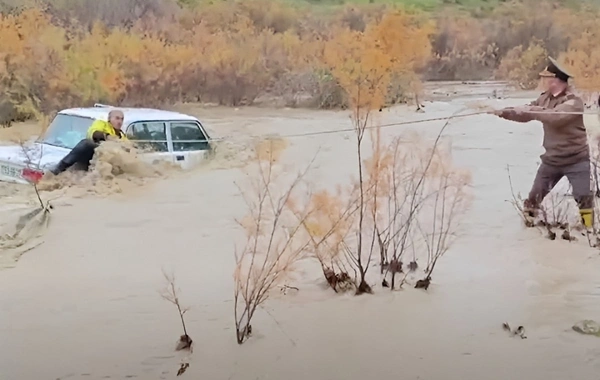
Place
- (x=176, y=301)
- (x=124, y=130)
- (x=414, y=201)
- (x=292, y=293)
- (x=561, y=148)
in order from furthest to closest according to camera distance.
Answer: (x=561, y=148), (x=124, y=130), (x=414, y=201), (x=292, y=293), (x=176, y=301)

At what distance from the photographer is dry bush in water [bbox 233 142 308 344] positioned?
2365mm

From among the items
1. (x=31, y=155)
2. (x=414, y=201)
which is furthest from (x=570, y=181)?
(x=31, y=155)

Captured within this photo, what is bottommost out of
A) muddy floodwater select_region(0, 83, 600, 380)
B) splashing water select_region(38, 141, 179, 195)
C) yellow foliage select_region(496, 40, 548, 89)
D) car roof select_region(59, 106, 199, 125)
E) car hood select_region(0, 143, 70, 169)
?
muddy floodwater select_region(0, 83, 600, 380)

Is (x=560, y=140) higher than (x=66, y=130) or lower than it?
lower

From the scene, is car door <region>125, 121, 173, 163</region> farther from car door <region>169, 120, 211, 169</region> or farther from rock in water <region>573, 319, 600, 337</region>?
rock in water <region>573, 319, 600, 337</region>

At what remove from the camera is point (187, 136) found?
290 centimetres

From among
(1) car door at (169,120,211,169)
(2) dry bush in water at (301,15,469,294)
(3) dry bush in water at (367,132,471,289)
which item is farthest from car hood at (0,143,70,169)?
(3) dry bush in water at (367,132,471,289)

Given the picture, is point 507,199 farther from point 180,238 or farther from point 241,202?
point 180,238

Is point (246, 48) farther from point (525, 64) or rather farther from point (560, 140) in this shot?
point (560, 140)

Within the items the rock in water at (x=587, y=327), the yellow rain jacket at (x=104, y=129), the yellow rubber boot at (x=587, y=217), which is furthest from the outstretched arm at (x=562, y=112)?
the yellow rain jacket at (x=104, y=129)

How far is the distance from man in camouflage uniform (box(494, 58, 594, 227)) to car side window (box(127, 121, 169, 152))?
1040mm

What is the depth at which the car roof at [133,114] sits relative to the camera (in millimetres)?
2822

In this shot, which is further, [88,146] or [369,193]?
[88,146]

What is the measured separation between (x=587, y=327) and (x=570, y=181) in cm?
72
